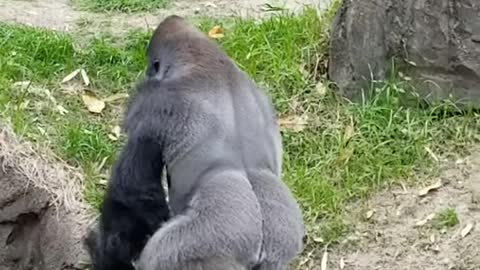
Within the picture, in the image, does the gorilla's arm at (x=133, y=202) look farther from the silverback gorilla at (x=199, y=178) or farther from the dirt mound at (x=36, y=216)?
the dirt mound at (x=36, y=216)

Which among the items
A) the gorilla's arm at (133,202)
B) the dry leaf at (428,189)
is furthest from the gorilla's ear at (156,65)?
the dry leaf at (428,189)

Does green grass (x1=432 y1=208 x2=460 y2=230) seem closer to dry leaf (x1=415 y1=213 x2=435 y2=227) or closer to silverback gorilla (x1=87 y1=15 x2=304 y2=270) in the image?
dry leaf (x1=415 y1=213 x2=435 y2=227)

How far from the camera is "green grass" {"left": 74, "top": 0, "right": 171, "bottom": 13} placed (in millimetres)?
6840

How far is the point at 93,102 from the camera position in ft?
19.4

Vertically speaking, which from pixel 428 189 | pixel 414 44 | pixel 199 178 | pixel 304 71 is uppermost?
pixel 199 178

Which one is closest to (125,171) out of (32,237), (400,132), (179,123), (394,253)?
(179,123)

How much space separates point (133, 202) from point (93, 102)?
7.06 feet

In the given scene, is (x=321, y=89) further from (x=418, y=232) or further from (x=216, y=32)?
(x=418, y=232)

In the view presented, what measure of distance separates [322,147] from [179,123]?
1911mm

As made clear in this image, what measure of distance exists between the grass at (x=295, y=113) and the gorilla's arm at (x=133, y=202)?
4.56ft

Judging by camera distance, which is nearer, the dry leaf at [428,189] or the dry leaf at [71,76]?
the dry leaf at [428,189]

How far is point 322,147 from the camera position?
5609 millimetres

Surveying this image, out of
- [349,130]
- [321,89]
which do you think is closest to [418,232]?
[349,130]

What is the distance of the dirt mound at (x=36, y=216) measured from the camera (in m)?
4.91
